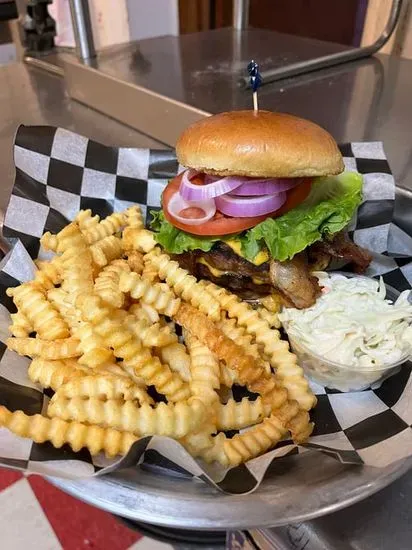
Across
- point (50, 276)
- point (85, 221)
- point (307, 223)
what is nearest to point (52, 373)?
point (50, 276)

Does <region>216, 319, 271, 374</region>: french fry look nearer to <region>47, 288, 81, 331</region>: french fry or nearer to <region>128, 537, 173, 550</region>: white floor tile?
<region>47, 288, 81, 331</region>: french fry

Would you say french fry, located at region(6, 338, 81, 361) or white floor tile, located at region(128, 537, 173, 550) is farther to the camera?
white floor tile, located at region(128, 537, 173, 550)

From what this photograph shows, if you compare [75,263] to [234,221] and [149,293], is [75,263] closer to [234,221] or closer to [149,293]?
[149,293]

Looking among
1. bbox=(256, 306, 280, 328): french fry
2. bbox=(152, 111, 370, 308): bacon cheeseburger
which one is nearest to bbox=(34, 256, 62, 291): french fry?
bbox=(152, 111, 370, 308): bacon cheeseburger

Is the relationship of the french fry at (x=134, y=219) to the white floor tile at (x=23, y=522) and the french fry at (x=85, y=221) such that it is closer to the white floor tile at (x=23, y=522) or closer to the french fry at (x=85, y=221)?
the french fry at (x=85, y=221)

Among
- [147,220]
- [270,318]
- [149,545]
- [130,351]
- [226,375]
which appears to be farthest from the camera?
[149,545]

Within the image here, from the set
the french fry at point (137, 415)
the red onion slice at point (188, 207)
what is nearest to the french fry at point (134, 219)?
the red onion slice at point (188, 207)
